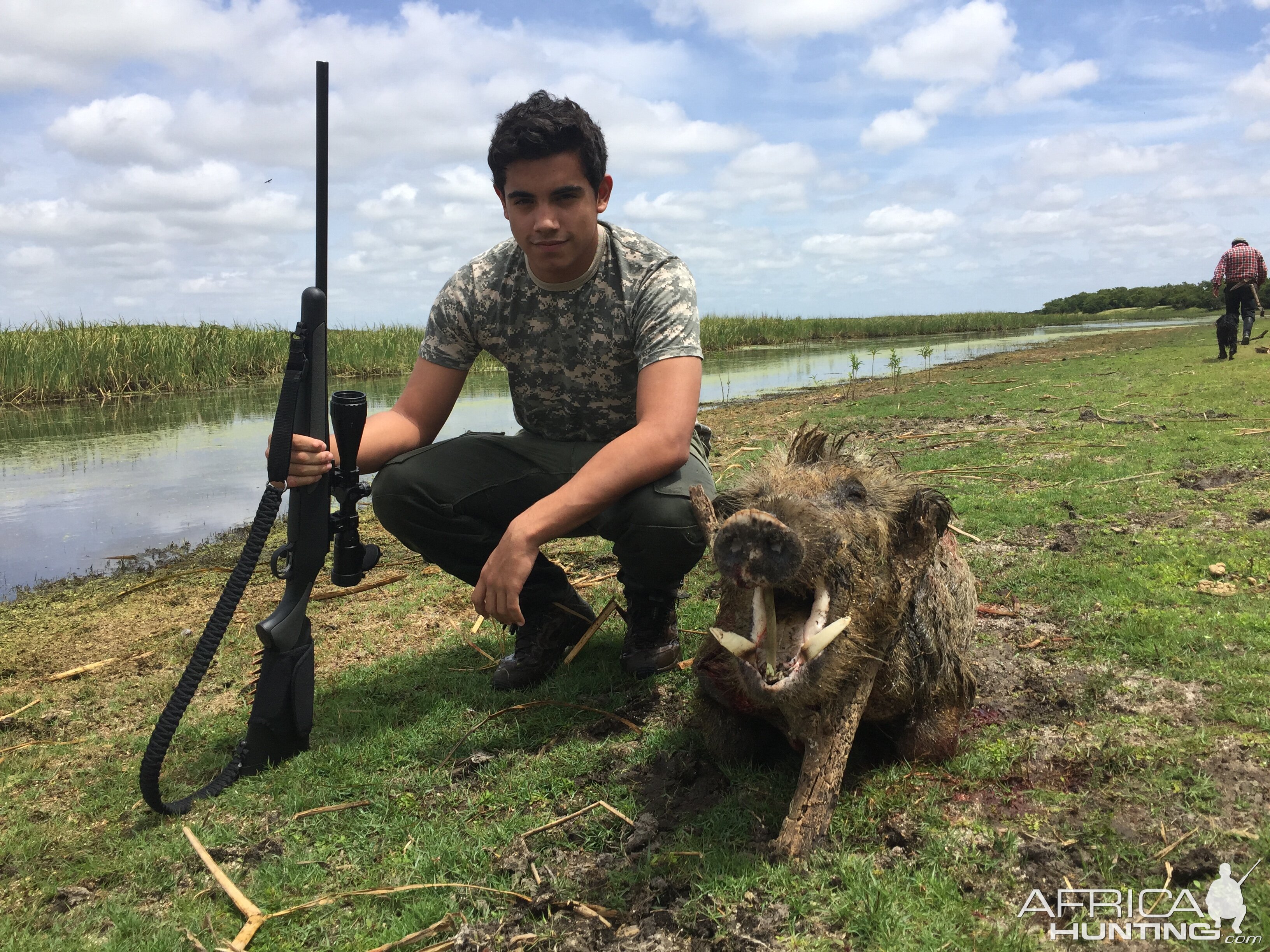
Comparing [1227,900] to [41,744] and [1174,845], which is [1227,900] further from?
[41,744]

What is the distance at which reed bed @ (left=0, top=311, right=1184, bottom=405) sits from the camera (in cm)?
1402

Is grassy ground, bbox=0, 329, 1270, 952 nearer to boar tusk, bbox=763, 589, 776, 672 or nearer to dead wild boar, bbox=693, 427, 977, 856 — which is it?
dead wild boar, bbox=693, 427, 977, 856

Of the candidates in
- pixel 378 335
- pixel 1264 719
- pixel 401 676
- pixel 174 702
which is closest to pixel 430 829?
pixel 174 702

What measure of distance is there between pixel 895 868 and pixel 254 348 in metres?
18.7

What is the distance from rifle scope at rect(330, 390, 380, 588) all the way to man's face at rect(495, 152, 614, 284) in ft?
3.11

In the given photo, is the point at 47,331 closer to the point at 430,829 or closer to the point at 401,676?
the point at 401,676

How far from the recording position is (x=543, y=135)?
309 cm

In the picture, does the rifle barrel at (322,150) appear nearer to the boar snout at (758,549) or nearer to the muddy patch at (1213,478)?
the boar snout at (758,549)

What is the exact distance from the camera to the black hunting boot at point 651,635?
3402 mm

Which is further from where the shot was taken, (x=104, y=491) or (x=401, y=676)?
(x=104, y=491)

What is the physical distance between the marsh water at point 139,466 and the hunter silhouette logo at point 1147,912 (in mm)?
6103

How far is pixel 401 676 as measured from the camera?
3.68 m

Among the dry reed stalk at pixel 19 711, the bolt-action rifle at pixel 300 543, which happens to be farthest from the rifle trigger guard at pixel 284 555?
the dry reed stalk at pixel 19 711

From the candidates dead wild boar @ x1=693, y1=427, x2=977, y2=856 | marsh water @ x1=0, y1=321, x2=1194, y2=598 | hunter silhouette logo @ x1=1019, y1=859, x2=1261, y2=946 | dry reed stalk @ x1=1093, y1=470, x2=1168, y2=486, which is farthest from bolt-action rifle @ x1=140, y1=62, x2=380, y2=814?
dry reed stalk @ x1=1093, y1=470, x2=1168, y2=486
